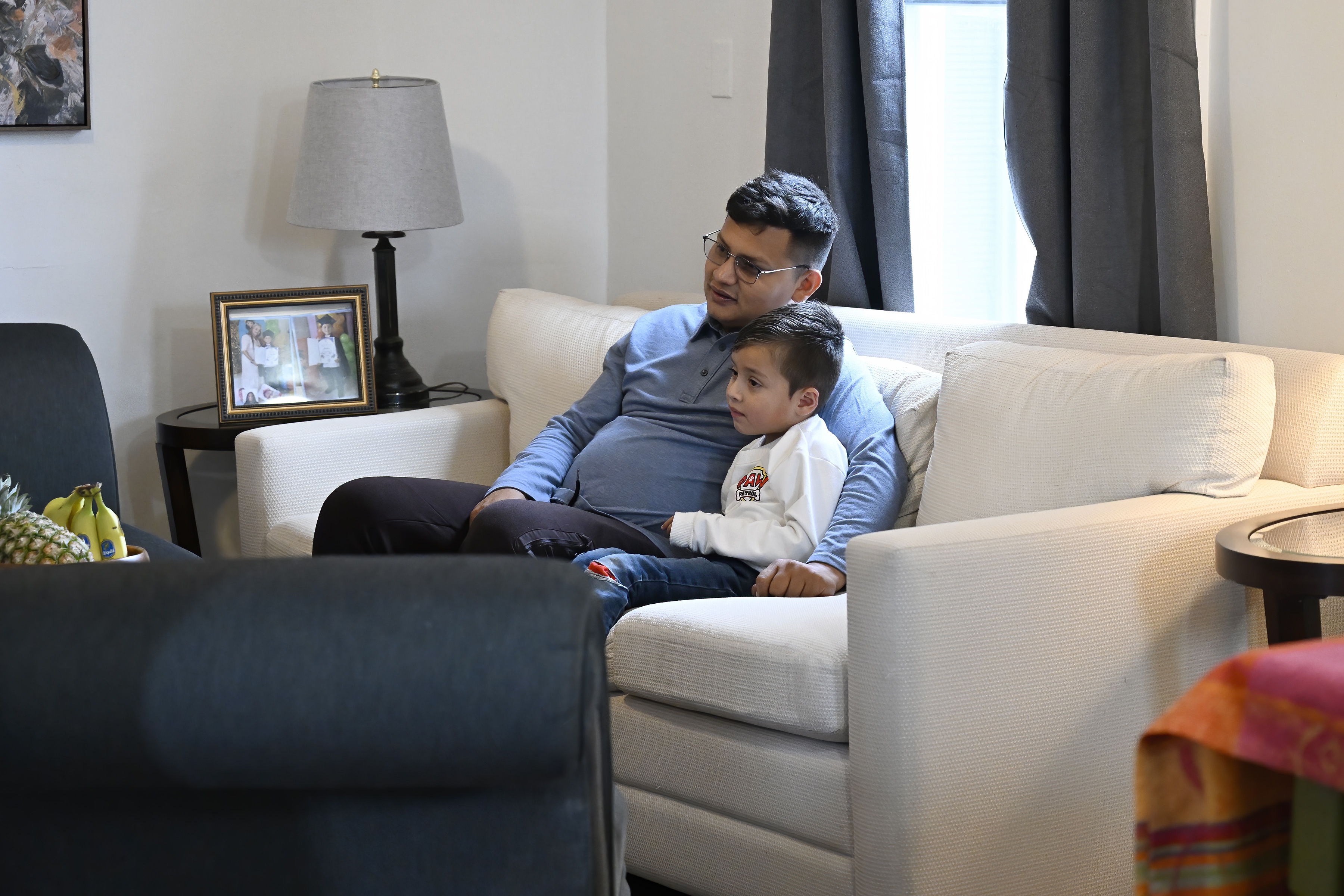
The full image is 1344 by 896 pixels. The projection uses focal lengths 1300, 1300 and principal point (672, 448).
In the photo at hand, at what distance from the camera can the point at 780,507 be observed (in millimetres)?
1935

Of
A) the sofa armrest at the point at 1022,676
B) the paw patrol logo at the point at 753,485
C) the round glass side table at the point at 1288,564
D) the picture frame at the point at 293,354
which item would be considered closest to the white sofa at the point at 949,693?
the sofa armrest at the point at 1022,676

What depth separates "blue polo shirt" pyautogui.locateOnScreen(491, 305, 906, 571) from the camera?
76.8 inches

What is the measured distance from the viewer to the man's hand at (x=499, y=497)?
2.09 meters

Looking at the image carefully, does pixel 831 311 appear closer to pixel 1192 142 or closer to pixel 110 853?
pixel 1192 142

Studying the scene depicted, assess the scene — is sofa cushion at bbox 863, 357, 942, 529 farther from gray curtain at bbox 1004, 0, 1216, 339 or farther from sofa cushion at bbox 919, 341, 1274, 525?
gray curtain at bbox 1004, 0, 1216, 339

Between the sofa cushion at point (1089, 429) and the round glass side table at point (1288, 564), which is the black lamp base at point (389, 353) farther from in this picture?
the round glass side table at point (1288, 564)

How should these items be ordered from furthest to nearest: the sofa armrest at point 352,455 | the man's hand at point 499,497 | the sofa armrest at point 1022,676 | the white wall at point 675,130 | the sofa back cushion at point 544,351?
the white wall at point 675,130, the sofa back cushion at point 544,351, the sofa armrest at point 352,455, the man's hand at point 499,497, the sofa armrest at point 1022,676

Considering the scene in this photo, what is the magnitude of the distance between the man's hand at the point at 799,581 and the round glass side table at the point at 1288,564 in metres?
0.52

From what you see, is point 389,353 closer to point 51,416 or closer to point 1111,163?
point 51,416

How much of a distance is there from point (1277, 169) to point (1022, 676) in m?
0.95

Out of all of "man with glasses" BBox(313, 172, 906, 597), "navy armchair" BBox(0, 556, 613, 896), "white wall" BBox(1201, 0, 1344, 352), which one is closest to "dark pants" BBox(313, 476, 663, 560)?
"man with glasses" BBox(313, 172, 906, 597)

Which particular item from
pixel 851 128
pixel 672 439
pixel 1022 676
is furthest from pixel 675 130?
pixel 1022 676

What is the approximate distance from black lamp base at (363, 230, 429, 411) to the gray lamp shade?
12 centimetres

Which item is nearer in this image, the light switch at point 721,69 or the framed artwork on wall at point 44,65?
the framed artwork on wall at point 44,65
